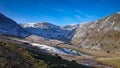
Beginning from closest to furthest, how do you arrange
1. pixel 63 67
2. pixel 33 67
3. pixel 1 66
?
1. pixel 1 66
2. pixel 33 67
3. pixel 63 67

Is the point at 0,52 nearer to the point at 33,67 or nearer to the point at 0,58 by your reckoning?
the point at 0,58

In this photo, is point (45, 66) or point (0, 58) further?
point (45, 66)

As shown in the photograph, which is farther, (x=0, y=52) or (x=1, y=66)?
(x=0, y=52)

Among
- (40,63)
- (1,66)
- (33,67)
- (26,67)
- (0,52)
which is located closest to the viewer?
(1,66)

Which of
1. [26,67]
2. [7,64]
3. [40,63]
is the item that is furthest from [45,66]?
[7,64]

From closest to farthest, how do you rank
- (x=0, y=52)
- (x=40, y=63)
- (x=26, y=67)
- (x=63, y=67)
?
(x=26, y=67), (x=0, y=52), (x=40, y=63), (x=63, y=67)

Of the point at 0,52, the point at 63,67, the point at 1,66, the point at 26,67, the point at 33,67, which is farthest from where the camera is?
the point at 63,67

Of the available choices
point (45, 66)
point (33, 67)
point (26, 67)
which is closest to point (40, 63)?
point (45, 66)

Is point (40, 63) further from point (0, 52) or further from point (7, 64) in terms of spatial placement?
point (7, 64)
